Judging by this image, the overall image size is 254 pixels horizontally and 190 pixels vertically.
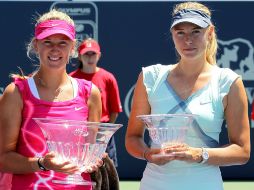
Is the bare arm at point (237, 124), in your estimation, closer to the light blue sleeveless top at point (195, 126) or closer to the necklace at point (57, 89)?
the light blue sleeveless top at point (195, 126)

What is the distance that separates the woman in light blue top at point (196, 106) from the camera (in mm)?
2812

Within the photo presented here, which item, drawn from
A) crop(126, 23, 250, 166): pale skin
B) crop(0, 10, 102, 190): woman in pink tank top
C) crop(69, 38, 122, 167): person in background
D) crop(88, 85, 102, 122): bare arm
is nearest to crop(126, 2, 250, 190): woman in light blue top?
crop(126, 23, 250, 166): pale skin

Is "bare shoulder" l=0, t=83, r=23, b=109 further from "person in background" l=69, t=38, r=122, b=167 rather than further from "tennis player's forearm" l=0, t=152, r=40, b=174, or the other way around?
"person in background" l=69, t=38, r=122, b=167

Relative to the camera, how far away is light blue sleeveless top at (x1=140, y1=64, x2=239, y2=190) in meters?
2.81

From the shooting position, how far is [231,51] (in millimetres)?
8242

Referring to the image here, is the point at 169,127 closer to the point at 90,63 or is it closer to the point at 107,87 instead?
the point at 107,87

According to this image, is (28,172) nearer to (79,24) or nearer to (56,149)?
(56,149)

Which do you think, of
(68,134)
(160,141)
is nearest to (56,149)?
(68,134)

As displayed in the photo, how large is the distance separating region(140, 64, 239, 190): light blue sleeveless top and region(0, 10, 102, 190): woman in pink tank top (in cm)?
27

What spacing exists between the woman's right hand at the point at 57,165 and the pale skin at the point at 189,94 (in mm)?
321

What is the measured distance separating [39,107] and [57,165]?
0.30m

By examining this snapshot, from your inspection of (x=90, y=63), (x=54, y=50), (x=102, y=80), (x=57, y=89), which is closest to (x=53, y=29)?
(x=54, y=50)

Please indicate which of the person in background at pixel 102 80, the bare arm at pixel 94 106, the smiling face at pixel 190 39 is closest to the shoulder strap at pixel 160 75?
the smiling face at pixel 190 39

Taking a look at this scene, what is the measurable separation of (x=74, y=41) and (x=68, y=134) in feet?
1.48
